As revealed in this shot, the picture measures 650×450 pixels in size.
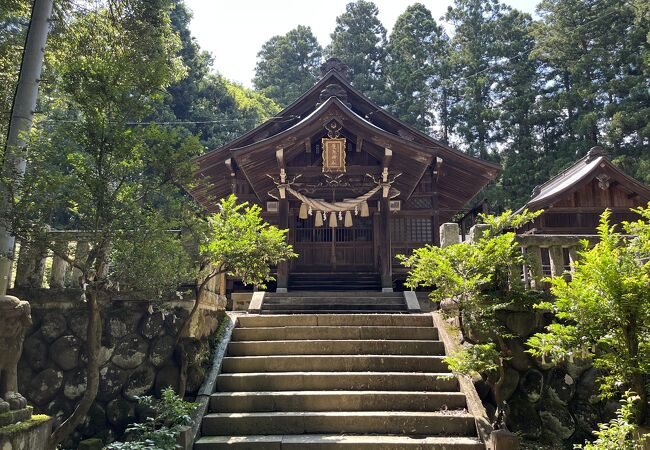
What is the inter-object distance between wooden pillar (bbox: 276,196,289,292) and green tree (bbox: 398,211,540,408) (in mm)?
5897

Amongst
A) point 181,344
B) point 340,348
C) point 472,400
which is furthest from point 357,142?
point 472,400

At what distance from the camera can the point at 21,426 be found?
4.54m

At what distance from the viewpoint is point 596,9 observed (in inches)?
1078

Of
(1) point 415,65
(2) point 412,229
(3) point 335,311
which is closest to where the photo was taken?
(3) point 335,311

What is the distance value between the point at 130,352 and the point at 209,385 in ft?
4.07

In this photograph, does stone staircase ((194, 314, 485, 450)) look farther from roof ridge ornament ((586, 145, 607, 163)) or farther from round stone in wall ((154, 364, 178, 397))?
roof ridge ornament ((586, 145, 607, 163))

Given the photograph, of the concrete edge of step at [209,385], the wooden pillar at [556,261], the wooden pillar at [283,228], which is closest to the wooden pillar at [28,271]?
Answer: the concrete edge of step at [209,385]

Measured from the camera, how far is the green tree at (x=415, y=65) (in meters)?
34.1

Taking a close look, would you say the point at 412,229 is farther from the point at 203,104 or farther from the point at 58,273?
the point at 203,104

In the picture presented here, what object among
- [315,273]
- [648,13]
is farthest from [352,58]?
[315,273]

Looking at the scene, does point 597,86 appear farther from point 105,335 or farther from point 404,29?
point 105,335

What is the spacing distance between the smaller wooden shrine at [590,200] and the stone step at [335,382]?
1172 centimetres

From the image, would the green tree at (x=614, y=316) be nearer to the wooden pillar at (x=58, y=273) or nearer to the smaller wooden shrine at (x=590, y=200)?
the wooden pillar at (x=58, y=273)

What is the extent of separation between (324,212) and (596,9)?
2508cm
